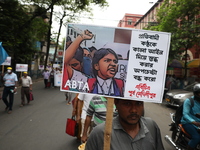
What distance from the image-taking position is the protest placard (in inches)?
70.3

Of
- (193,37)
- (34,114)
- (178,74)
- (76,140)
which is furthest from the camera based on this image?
(178,74)

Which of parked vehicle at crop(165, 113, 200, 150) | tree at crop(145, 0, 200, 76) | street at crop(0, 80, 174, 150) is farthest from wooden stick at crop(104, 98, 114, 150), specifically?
tree at crop(145, 0, 200, 76)

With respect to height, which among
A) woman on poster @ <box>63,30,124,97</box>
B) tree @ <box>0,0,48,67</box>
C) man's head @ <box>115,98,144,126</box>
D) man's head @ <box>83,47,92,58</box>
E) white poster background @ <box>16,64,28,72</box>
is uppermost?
tree @ <box>0,0,48,67</box>

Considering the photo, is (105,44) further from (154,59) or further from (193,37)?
(193,37)

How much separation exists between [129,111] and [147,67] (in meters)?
0.43

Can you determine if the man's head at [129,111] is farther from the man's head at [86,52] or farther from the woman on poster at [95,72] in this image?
the man's head at [86,52]

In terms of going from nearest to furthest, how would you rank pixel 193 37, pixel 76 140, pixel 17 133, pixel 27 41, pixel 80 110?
pixel 80 110, pixel 76 140, pixel 17 133, pixel 193 37, pixel 27 41

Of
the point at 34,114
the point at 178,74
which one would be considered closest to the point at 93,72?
the point at 34,114

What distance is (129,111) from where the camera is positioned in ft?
5.94

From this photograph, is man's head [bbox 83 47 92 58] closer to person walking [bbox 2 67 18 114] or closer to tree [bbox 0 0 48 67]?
person walking [bbox 2 67 18 114]

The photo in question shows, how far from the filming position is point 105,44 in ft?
5.90

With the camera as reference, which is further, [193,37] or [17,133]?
[193,37]

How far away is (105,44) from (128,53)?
0.72 feet

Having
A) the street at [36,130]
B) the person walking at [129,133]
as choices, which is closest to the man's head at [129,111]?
the person walking at [129,133]
